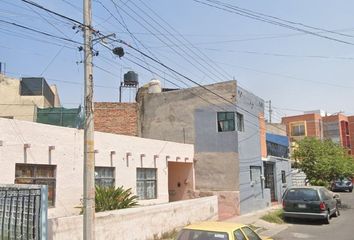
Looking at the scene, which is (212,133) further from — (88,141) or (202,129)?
(88,141)

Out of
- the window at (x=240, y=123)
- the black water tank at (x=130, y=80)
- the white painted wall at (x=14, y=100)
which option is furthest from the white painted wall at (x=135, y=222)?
the white painted wall at (x=14, y=100)

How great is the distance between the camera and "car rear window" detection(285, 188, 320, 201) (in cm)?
1977

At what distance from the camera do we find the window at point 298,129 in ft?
245

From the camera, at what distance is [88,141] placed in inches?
412

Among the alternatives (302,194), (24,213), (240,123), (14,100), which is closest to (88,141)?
(24,213)

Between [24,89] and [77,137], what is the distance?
16.4 m

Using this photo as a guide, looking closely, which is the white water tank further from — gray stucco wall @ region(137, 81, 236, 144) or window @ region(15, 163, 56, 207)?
window @ region(15, 163, 56, 207)

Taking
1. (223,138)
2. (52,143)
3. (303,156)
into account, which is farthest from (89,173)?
(303,156)

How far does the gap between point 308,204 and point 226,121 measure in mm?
6960

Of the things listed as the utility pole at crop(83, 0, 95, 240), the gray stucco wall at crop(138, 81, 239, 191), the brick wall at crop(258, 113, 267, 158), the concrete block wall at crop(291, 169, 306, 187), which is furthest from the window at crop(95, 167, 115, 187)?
the concrete block wall at crop(291, 169, 306, 187)

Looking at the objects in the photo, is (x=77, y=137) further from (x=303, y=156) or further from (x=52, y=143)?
(x=303, y=156)

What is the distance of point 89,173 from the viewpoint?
10211mm

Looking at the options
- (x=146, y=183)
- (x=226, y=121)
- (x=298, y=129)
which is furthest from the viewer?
(x=298, y=129)

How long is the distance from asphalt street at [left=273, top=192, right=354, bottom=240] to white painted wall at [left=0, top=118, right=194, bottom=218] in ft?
21.2
